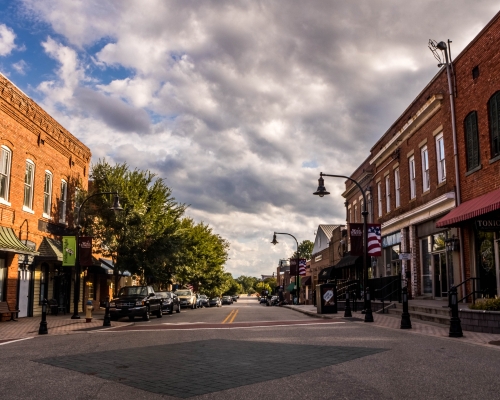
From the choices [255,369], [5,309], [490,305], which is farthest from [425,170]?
[5,309]

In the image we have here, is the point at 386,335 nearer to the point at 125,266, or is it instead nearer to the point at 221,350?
the point at 221,350

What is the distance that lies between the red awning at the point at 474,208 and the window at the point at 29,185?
62.0ft

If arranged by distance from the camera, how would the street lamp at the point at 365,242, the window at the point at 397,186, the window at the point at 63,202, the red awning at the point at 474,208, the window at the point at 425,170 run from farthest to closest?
the window at the point at 63,202 → the window at the point at 397,186 → the window at the point at 425,170 → the street lamp at the point at 365,242 → the red awning at the point at 474,208

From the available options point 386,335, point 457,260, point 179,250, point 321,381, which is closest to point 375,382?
Answer: point 321,381

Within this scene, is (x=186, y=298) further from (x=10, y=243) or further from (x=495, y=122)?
(x=495, y=122)

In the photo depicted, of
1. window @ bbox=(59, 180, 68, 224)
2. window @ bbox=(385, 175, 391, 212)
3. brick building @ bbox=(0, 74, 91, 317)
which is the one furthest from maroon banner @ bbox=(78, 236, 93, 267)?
window @ bbox=(385, 175, 391, 212)

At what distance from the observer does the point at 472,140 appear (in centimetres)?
2000

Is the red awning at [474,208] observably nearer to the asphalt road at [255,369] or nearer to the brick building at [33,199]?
the asphalt road at [255,369]

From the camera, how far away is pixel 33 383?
7.84 meters

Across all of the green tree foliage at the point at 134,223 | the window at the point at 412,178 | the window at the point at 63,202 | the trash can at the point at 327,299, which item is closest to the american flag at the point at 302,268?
the green tree foliage at the point at 134,223

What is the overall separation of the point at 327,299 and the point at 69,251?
41.0ft

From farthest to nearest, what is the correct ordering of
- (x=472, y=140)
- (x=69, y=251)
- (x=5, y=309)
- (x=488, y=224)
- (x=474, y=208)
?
(x=69, y=251) → (x=5, y=309) → (x=472, y=140) → (x=474, y=208) → (x=488, y=224)

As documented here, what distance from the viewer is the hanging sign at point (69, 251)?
25.3 meters

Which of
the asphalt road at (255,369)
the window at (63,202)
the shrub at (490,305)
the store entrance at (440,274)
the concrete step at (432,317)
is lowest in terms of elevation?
the asphalt road at (255,369)
